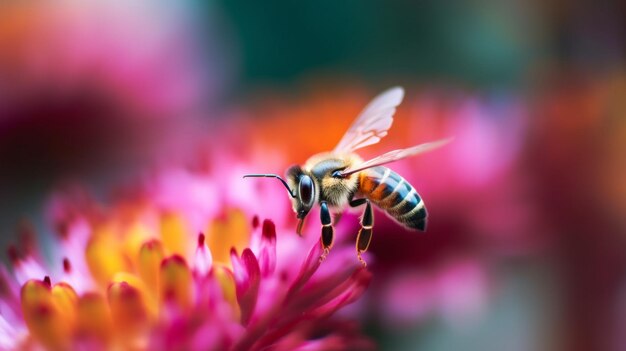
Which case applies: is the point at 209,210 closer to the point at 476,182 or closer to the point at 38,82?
the point at 476,182

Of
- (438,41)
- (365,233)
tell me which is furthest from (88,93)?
(365,233)

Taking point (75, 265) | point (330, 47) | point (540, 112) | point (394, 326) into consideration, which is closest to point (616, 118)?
point (540, 112)

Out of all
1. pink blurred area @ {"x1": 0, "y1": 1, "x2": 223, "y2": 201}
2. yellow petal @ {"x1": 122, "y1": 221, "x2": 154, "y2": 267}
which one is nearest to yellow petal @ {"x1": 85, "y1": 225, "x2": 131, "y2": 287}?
yellow petal @ {"x1": 122, "y1": 221, "x2": 154, "y2": 267}

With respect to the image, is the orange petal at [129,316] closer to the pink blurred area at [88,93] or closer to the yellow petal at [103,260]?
the yellow petal at [103,260]

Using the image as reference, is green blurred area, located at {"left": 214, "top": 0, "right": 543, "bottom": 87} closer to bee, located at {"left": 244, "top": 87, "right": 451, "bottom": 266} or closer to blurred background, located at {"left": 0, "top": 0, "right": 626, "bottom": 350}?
blurred background, located at {"left": 0, "top": 0, "right": 626, "bottom": 350}

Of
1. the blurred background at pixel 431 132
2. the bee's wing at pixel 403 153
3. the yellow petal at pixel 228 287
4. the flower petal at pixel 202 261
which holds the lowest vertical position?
the blurred background at pixel 431 132

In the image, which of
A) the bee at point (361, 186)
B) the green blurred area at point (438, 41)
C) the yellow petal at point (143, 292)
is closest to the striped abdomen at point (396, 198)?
the bee at point (361, 186)

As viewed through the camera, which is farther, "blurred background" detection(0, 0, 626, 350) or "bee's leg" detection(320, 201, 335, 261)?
"blurred background" detection(0, 0, 626, 350)
